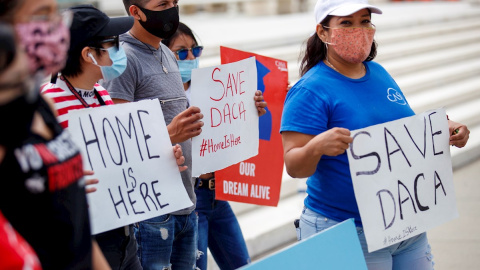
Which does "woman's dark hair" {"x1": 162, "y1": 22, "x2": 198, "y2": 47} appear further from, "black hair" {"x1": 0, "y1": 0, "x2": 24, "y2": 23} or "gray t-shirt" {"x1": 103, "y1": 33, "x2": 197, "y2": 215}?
"black hair" {"x1": 0, "y1": 0, "x2": 24, "y2": 23}

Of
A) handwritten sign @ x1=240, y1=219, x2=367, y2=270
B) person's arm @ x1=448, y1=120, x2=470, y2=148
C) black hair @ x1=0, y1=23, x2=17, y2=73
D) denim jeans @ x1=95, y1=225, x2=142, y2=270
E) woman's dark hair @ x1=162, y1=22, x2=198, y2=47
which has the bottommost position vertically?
denim jeans @ x1=95, y1=225, x2=142, y2=270

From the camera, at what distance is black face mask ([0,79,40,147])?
4.23ft

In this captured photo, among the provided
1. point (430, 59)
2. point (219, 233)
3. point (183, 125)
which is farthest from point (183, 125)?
point (430, 59)

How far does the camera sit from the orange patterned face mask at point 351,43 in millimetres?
2744

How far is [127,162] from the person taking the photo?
2.53m

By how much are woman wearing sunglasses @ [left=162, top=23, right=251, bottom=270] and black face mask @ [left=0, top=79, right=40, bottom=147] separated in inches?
86.1

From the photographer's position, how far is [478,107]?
9.70 metres

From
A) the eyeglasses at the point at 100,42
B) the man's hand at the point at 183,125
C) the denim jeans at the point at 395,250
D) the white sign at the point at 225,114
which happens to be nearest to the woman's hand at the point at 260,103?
the white sign at the point at 225,114

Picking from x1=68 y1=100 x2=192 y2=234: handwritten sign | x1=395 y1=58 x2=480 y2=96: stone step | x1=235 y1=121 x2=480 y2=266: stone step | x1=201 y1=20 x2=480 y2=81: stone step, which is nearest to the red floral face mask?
x1=68 y1=100 x2=192 y2=234: handwritten sign

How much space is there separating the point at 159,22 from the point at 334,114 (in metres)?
0.96

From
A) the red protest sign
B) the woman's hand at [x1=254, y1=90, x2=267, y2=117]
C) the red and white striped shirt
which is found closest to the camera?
the red and white striped shirt

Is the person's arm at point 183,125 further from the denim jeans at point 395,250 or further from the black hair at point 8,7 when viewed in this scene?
the black hair at point 8,7

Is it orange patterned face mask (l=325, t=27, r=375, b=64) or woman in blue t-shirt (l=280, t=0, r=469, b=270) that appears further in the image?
orange patterned face mask (l=325, t=27, r=375, b=64)

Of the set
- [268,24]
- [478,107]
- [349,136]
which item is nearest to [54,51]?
[349,136]
